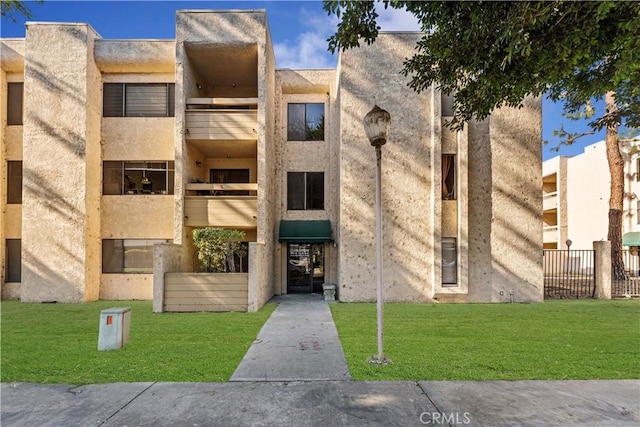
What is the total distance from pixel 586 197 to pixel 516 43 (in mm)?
34510

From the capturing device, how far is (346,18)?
19.6ft

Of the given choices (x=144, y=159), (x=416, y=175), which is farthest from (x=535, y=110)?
(x=144, y=159)

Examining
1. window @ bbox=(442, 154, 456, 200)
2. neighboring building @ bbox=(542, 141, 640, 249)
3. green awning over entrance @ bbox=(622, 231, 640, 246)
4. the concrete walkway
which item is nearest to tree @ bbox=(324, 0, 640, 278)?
the concrete walkway

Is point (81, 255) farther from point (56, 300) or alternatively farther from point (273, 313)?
point (273, 313)

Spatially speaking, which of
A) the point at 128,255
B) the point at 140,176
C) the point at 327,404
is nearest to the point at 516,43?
the point at 327,404

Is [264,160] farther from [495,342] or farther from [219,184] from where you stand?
[495,342]

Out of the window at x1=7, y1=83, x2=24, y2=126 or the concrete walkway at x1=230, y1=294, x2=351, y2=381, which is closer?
the concrete walkway at x1=230, y1=294, x2=351, y2=381

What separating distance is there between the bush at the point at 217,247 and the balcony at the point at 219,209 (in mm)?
908

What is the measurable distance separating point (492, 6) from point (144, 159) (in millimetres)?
13934

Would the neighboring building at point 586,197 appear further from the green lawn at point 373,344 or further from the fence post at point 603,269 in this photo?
the green lawn at point 373,344

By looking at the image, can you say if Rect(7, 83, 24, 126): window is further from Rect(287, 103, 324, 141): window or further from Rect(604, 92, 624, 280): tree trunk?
Rect(604, 92, 624, 280): tree trunk

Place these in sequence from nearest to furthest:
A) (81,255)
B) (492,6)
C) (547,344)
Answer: (492,6), (547,344), (81,255)

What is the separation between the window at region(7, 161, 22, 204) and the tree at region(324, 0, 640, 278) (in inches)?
611

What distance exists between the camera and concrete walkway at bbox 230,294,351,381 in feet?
19.0
